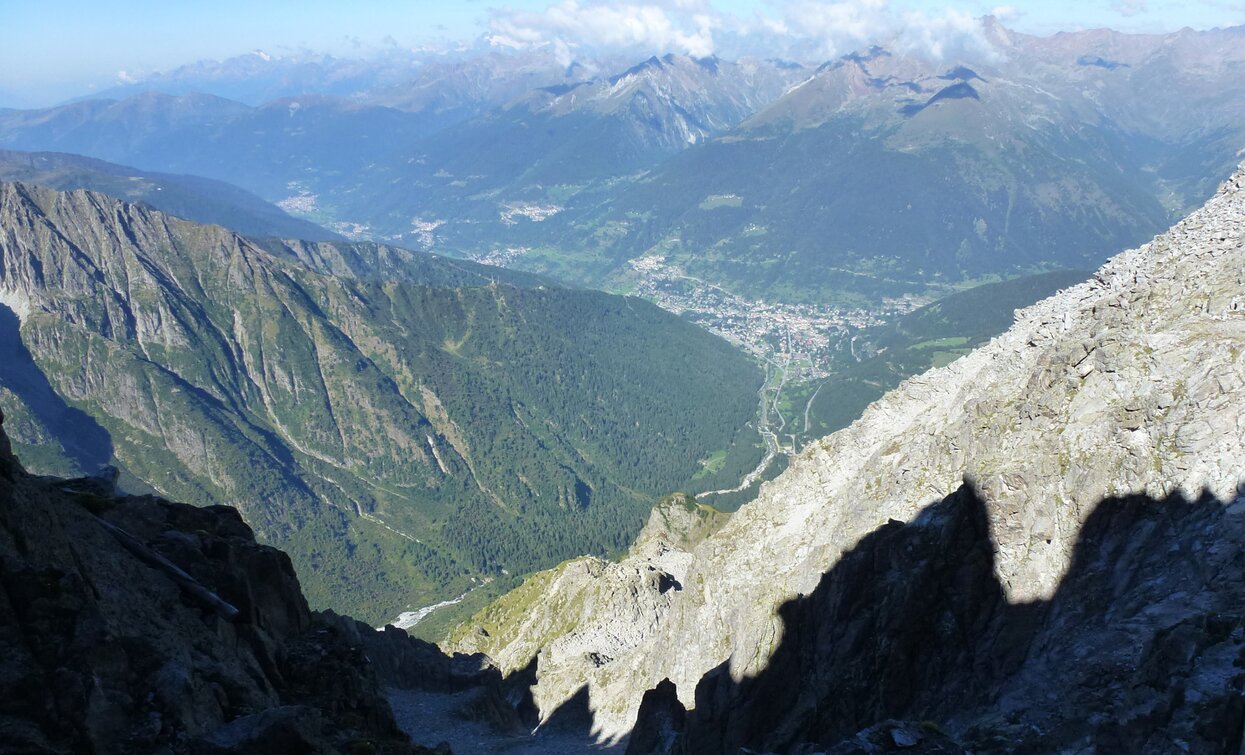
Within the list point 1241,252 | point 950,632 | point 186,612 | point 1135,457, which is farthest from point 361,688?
point 1241,252

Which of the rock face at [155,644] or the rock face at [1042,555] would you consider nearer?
the rock face at [155,644]

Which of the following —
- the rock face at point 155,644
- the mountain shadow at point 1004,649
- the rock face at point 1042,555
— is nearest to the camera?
the rock face at point 155,644

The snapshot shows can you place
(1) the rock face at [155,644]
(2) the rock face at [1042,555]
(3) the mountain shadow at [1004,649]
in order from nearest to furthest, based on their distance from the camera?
(1) the rock face at [155,644] < (3) the mountain shadow at [1004,649] < (2) the rock face at [1042,555]

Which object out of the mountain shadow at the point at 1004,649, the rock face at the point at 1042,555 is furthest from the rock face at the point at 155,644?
the rock face at the point at 1042,555

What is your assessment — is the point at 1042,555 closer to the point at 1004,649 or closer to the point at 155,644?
the point at 1004,649

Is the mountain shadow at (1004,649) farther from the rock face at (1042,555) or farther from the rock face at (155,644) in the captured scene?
the rock face at (155,644)
